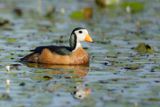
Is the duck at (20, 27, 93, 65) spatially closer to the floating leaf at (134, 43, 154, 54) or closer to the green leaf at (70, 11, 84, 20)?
the floating leaf at (134, 43, 154, 54)

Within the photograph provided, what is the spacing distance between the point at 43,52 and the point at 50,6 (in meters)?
14.2

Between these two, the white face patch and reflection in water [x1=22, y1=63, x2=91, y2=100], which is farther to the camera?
the white face patch

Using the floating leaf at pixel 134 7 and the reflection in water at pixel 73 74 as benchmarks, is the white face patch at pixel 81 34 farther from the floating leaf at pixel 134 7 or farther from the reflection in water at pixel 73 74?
the floating leaf at pixel 134 7

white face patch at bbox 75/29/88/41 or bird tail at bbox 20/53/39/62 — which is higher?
white face patch at bbox 75/29/88/41

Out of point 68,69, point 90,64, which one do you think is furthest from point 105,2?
point 68,69

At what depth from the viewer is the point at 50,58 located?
1978 cm

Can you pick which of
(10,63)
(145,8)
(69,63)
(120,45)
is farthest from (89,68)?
(145,8)

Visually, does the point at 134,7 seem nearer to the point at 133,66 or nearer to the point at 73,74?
the point at 133,66

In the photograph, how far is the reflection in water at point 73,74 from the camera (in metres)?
15.1

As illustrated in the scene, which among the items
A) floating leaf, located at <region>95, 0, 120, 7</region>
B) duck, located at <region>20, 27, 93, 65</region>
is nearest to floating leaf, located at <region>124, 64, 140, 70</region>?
duck, located at <region>20, 27, 93, 65</region>

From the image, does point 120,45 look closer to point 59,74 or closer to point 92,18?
point 59,74

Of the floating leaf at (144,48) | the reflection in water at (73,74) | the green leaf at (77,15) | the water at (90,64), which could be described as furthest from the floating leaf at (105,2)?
the reflection in water at (73,74)

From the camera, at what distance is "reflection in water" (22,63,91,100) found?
15086 millimetres

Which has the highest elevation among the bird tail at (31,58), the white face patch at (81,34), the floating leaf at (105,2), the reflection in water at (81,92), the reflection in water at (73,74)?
the floating leaf at (105,2)
